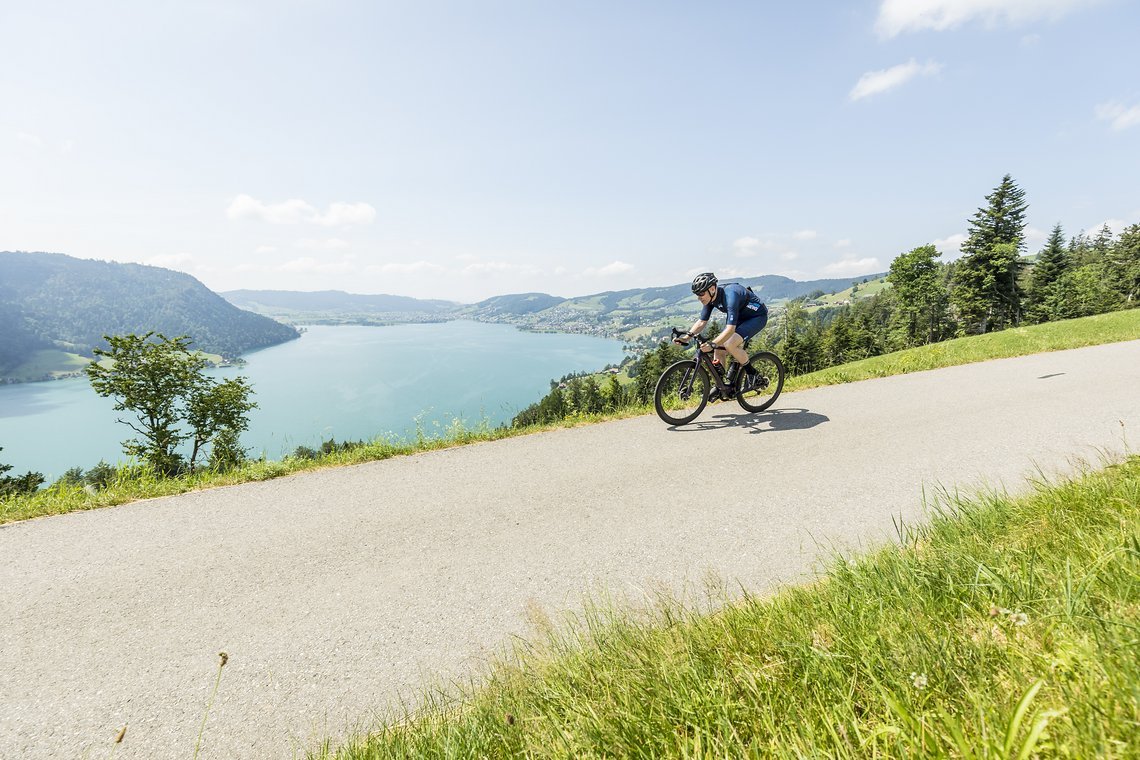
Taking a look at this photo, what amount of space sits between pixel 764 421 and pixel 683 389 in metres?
1.53

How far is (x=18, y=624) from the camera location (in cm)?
331

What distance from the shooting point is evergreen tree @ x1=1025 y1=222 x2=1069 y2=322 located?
5800 cm

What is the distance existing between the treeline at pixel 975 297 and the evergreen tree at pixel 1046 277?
11cm

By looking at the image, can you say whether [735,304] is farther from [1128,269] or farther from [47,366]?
[47,366]

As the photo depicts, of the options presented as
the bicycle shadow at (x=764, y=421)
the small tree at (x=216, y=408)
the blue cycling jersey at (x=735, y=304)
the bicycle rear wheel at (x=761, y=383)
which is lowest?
the small tree at (x=216, y=408)

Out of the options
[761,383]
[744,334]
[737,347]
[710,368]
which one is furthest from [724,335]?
[761,383]

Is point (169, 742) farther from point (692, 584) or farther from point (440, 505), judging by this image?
point (692, 584)

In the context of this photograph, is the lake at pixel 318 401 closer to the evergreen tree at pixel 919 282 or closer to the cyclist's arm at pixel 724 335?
the cyclist's arm at pixel 724 335

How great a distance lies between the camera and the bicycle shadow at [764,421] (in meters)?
7.27

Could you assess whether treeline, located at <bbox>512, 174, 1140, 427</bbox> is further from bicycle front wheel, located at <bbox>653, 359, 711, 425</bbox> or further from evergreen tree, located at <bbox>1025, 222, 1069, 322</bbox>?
bicycle front wheel, located at <bbox>653, 359, 711, 425</bbox>

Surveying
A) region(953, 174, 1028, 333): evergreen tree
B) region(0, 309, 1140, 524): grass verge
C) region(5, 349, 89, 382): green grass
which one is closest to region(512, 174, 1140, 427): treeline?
region(953, 174, 1028, 333): evergreen tree

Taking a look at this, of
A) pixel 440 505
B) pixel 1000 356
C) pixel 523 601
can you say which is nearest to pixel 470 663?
pixel 523 601

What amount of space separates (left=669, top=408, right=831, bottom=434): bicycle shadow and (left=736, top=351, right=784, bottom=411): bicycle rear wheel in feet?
1.01

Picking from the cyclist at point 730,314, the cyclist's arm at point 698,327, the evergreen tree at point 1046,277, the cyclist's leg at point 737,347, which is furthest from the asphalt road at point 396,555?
the evergreen tree at point 1046,277
